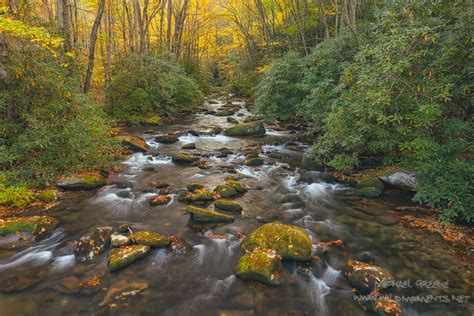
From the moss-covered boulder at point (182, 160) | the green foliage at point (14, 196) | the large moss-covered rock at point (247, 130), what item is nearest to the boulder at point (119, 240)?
the green foliage at point (14, 196)

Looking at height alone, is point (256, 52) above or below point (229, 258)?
above

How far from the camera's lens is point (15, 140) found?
724 cm

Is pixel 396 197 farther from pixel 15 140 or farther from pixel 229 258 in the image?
pixel 15 140

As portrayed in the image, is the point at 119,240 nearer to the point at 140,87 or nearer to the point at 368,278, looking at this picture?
the point at 368,278

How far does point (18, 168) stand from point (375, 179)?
9737 mm

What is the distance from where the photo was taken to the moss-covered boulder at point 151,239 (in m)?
5.43

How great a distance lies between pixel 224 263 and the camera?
17.2 feet

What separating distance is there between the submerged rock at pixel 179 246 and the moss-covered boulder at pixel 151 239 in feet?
0.37

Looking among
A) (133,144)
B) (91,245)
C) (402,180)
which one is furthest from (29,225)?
(402,180)

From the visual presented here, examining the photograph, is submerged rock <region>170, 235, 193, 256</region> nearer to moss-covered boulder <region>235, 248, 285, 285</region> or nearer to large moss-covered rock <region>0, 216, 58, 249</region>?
moss-covered boulder <region>235, 248, 285, 285</region>

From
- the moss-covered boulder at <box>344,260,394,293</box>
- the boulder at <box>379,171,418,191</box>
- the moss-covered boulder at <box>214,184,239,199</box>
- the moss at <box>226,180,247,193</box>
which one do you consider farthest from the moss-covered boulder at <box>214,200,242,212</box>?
the boulder at <box>379,171,418,191</box>

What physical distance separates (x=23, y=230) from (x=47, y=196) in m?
1.55

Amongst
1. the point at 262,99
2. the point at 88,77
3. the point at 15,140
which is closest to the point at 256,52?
the point at 262,99

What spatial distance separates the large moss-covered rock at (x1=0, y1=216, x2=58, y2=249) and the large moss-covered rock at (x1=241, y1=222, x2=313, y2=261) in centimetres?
415
